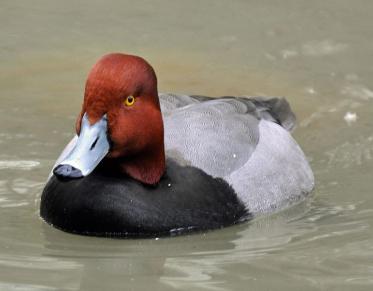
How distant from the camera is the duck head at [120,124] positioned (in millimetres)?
6145

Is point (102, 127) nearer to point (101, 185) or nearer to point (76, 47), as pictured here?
point (101, 185)

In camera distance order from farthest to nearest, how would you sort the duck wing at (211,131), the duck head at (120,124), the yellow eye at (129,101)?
the duck wing at (211,131)
the yellow eye at (129,101)
the duck head at (120,124)


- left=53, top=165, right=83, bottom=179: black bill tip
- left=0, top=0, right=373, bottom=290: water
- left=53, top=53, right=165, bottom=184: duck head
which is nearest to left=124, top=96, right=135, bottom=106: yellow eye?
left=53, top=53, right=165, bottom=184: duck head

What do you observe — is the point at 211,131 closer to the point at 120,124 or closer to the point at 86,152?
the point at 120,124

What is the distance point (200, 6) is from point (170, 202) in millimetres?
5230

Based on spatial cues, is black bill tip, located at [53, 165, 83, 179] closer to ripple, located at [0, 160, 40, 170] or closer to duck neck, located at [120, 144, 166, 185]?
duck neck, located at [120, 144, 166, 185]

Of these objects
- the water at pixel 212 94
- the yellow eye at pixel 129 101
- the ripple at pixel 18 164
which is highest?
the yellow eye at pixel 129 101

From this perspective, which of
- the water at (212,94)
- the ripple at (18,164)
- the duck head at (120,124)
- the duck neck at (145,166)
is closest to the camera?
the water at (212,94)

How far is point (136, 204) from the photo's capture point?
21.0 feet

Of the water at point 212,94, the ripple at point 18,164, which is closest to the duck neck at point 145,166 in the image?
the water at point 212,94

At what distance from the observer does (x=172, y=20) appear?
1105cm

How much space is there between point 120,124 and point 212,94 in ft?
9.93

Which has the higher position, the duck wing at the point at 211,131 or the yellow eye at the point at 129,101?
the yellow eye at the point at 129,101

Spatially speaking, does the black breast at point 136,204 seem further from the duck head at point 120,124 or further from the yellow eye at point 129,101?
the yellow eye at point 129,101
